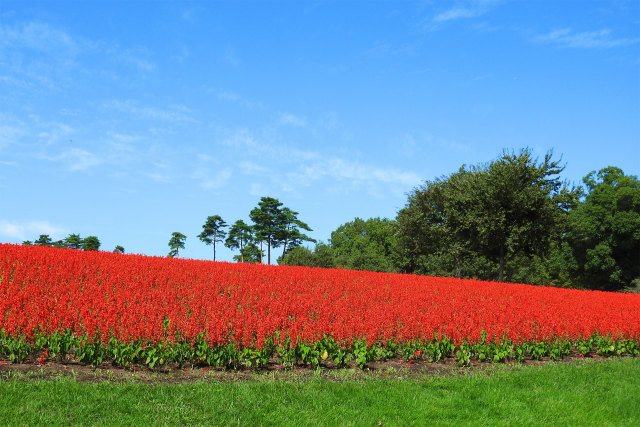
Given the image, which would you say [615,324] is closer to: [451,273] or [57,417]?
[57,417]

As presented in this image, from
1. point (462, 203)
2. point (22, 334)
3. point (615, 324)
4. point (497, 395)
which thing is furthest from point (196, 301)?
point (462, 203)

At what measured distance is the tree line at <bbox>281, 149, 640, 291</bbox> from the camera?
33.4 m

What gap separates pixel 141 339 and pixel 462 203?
97.7 feet

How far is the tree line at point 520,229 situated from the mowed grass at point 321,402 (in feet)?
83.5

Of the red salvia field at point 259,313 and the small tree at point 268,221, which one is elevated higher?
the small tree at point 268,221

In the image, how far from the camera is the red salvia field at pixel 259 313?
8.76m

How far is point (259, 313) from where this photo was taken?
39.1ft

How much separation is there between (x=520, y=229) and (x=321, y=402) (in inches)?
1143

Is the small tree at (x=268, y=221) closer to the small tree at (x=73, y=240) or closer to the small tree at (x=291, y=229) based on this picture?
the small tree at (x=291, y=229)

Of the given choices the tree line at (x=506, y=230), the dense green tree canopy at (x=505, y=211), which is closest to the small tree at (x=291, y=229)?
the tree line at (x=506, y=230)

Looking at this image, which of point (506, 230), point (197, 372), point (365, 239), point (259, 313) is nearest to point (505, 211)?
point (506, 230)

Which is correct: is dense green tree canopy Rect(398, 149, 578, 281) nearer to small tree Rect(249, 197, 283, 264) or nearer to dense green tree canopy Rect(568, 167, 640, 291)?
dense green tree canopy Rect(568, 167, 640, 291)

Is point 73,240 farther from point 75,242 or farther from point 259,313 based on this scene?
point 259,313

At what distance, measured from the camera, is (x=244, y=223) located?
73.4 metres
